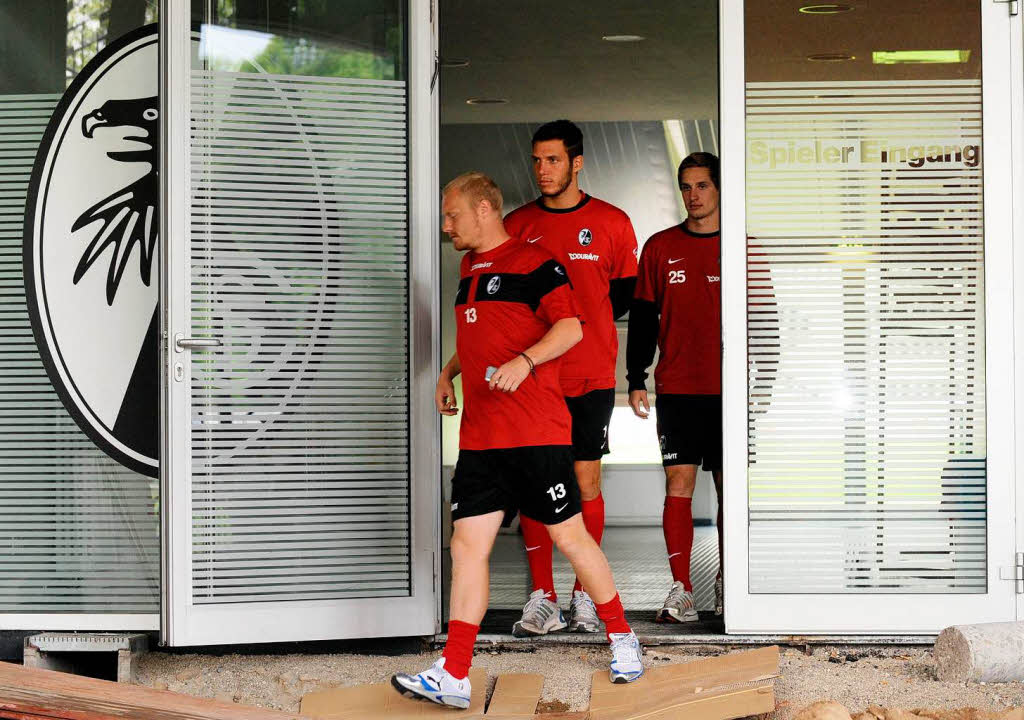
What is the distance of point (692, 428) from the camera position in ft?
15.2

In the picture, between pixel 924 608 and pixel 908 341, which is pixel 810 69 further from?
pixel 924 608

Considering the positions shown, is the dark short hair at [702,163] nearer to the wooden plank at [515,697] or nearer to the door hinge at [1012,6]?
the door hinge at [1012,6]

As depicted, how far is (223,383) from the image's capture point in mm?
3943

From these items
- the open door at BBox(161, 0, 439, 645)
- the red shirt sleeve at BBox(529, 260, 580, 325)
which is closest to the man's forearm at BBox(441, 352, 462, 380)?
the open door at BBox(161, 0, 439, 645)

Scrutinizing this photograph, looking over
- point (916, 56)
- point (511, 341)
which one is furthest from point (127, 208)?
point (916, 56)

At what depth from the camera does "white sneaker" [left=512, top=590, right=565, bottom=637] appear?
4113 mm

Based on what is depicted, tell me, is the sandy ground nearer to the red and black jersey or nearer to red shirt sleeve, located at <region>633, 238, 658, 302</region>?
the red and black jersey

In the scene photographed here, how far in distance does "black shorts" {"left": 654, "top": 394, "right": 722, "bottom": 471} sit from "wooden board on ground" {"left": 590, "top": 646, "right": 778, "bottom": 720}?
111 centimetres

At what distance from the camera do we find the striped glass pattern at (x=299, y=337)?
3.93 metres

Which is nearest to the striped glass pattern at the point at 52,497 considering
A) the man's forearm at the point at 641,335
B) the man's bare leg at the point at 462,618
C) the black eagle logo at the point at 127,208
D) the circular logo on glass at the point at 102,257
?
the circular logo on glass at the point at 102,257

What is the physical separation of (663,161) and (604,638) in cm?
631

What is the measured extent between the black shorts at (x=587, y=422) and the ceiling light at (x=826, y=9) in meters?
1.51

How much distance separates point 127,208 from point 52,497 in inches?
40.2

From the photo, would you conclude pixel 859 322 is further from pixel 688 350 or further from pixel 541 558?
pixel 541 558
